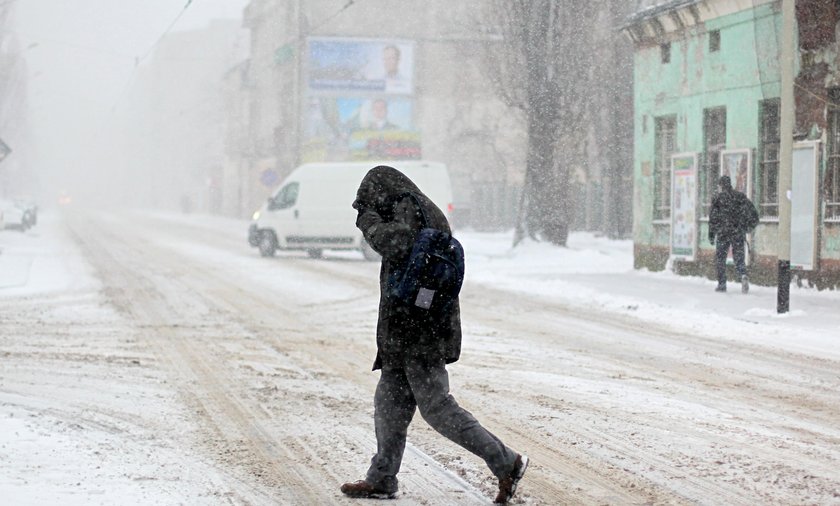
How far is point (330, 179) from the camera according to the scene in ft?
94.7

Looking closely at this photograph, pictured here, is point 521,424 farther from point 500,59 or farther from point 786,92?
point 500,59

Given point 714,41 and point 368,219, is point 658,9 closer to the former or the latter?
point 714,41

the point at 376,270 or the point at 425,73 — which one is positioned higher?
the point at 425,73

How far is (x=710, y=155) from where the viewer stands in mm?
22078

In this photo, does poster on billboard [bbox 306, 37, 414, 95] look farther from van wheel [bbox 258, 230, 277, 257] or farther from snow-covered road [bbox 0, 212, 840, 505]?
snow-covered road [bbox 0, 212, 840, 505]

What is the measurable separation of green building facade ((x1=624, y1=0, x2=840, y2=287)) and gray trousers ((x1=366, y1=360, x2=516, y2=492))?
13835 millimetres

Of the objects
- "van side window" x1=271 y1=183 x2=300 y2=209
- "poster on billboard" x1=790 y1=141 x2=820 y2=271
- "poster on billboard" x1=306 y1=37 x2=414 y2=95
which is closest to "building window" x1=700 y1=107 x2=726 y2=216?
"poster on billboard" x1=790 y1=141 x2=820 y2=271

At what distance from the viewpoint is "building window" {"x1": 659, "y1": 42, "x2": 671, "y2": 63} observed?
23.5 meters

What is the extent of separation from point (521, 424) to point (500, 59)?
27453 millimetres

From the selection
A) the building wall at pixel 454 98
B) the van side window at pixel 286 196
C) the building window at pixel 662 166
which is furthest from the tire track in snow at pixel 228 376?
the building wall at pixel 454 98

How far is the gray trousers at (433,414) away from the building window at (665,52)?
19.1 meters

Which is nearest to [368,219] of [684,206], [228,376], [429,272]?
[429,272]

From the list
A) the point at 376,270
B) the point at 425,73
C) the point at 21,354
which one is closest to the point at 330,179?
the point at 376,270

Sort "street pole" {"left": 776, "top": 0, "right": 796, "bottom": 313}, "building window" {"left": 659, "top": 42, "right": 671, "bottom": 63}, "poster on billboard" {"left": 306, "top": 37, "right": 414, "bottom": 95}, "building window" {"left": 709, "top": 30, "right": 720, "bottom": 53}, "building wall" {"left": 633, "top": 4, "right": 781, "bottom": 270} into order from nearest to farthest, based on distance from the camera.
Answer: "street pole" {"left": 776, "top": 0, "right": 796, "bottom": 313}, "building wall" {"left": 633, "top": 4, "right": 781, "bottom": 270}, "building window" {"left": 709, "top": 30, "right": 720, "bottom": 53}, "building window" {"left": 659, "top": 42, "right": 671, "bottom": 63}, "poster on billboard" {"left": 306, "top": 37, "right": 414, "bottom": 95}
